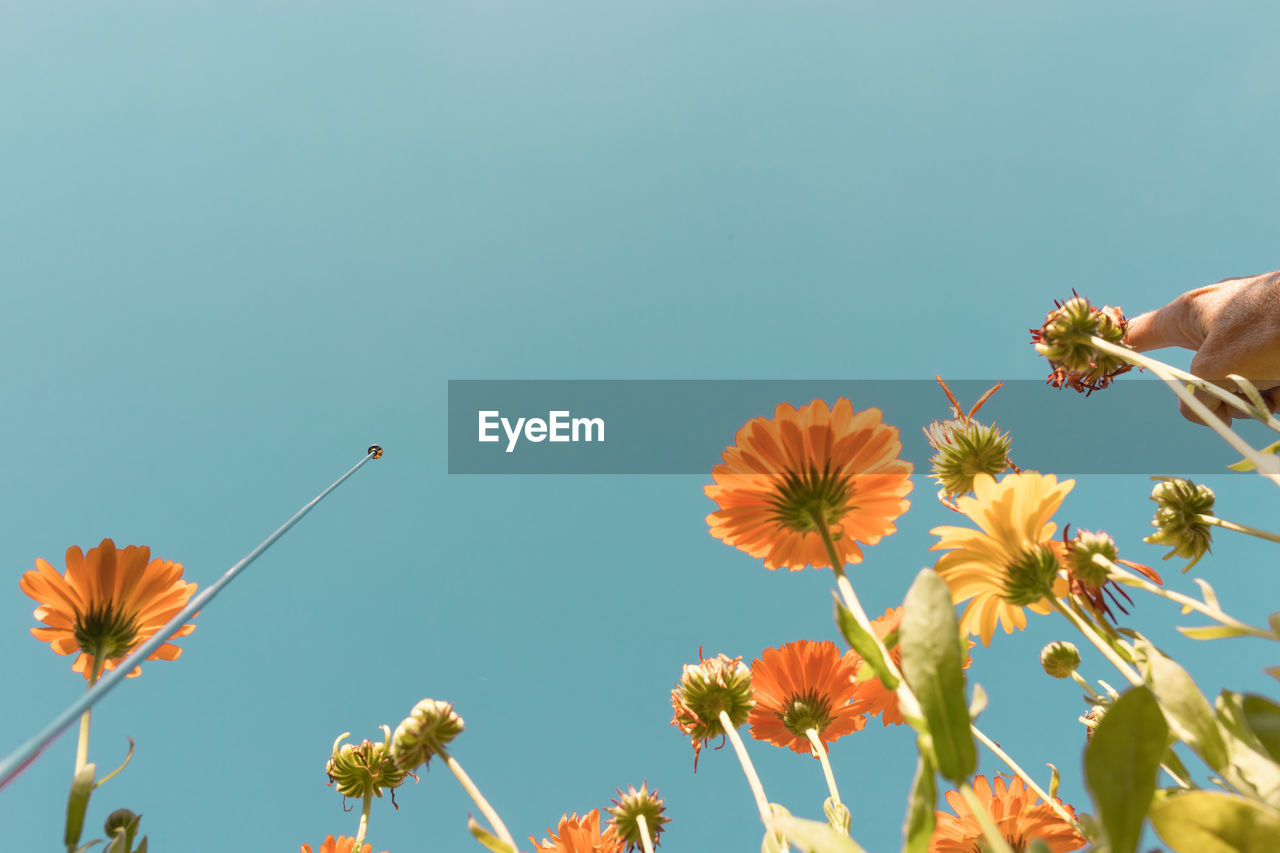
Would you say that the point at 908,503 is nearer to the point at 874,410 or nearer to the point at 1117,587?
the point at 874,410

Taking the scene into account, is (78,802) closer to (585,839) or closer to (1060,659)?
(585,839)

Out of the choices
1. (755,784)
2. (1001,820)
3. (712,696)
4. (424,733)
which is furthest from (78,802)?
(1001,820)

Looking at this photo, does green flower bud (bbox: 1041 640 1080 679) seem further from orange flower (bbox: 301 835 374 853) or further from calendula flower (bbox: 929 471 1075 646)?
orange flower (bbox: 301 835 374 853)

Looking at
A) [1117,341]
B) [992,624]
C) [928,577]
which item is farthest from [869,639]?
[1117,341]

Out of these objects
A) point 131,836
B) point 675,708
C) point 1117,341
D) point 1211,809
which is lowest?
point 1211,809

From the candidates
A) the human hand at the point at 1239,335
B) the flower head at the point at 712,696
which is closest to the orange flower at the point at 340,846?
the flower head at the point at 712,696

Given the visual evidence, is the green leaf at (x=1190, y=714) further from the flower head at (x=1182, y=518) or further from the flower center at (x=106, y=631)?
the flower center at (x=106, y=631)
